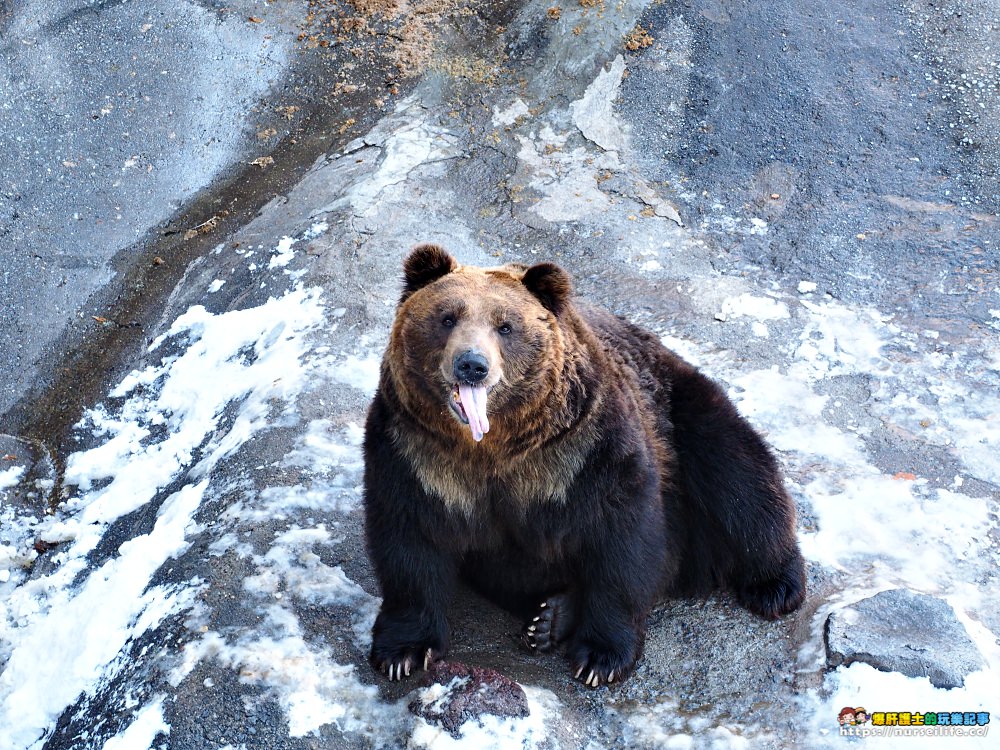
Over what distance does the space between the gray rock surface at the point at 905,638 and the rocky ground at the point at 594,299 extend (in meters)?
0.01

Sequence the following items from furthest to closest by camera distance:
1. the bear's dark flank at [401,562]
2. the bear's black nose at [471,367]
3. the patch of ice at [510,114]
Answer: the patch of ice at [510,114] < the bear's dark flank at [401,562] < the bear's black nose at [471,367]

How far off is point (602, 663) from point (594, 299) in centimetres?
315

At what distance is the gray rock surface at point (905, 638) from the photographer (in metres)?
3.67

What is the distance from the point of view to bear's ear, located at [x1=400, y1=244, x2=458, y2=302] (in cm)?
372

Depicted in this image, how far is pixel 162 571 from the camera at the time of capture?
4.50 m

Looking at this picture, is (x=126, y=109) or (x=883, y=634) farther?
(x=126, y=109)

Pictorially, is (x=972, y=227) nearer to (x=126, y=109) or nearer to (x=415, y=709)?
(x=415, y=709)

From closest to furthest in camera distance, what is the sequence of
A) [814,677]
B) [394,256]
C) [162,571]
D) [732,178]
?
[814,677] → [162,571] → [394,256] → [732,178]

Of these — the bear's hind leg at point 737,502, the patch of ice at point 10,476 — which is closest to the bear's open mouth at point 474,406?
the bear's hind leg at point 737,502

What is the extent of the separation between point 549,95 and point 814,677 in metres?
5.55

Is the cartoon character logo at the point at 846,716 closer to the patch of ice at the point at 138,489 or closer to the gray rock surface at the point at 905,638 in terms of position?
the gray rock surface at the point at 905,638

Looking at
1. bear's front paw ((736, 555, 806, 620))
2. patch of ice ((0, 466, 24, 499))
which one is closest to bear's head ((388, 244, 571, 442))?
bear's front paw ((736, 555, 806, 620))

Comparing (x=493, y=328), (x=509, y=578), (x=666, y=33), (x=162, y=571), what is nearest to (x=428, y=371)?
(x=493, y=328)

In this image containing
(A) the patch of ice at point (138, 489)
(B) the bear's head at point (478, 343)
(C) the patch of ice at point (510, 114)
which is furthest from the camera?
(C) the patch of ice at point (510, 114)
